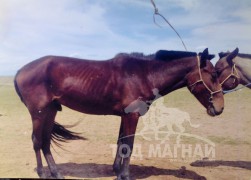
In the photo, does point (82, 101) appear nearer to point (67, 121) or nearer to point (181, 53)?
point (181, 53)

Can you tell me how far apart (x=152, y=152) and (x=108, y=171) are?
3.22 feet

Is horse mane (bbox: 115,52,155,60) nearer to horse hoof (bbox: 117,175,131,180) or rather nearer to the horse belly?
the horse belly

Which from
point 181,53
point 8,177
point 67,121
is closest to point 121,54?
point 181,53

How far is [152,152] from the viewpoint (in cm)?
482

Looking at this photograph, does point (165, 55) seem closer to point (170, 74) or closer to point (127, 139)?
point (170, 74)

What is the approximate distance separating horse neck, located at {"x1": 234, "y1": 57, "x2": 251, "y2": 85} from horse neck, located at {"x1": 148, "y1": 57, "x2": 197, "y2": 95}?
2.82 feet

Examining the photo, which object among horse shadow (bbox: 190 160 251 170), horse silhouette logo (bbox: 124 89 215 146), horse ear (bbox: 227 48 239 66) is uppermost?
horse ear (bbox: 227 48 239 66)

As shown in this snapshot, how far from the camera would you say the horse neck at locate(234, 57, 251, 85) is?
4.17 m

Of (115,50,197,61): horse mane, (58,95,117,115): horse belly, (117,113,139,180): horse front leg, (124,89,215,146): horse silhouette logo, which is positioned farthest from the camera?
(124,89,215,146): horse silhouette logo

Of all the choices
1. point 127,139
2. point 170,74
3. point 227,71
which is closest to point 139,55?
point 170,74

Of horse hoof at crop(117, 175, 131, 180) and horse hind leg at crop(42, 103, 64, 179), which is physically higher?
horse hind leg at crop(42, 103, 64, 179)

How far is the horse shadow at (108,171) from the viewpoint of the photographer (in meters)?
3.97

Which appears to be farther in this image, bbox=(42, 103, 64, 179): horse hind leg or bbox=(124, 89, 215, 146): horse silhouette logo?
bbox=(124, 89, 215, 146): horse silhouette logo

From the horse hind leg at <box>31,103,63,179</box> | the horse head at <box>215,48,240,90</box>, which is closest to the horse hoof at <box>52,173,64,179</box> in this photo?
the horse hind leg at <box>31,103,63,179</box>
